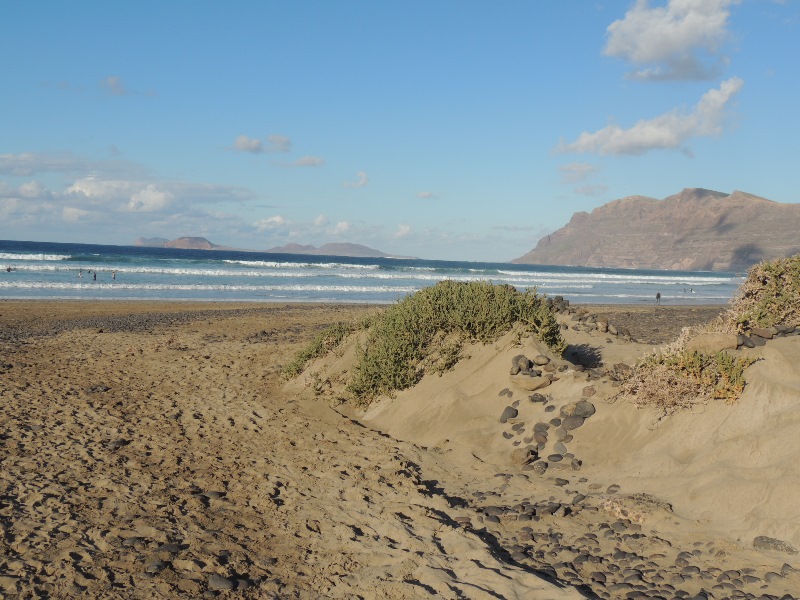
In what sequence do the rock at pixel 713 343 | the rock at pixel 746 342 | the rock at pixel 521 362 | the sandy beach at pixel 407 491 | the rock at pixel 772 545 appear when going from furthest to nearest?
the rock at pixel 521 362 < the rock at pixel 746 342 < the rock at pixel 713 343 < the rock at pixel 772 545 < the sandy beach at pixel 407 491

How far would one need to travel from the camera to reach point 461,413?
27.5 ft

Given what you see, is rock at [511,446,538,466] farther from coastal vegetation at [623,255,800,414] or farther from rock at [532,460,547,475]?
coastal vegetation at [623,255,800,414]

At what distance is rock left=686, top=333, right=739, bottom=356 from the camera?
23.8ft

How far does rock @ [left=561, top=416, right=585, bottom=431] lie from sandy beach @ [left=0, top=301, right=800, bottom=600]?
51mm

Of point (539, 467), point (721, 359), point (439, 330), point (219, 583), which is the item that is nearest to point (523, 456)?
point (539, 467)

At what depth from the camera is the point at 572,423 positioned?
7289 millimetres

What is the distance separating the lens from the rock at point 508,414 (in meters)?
7.91

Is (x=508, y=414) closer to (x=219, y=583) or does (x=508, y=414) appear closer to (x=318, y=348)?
(x=219, y=583)

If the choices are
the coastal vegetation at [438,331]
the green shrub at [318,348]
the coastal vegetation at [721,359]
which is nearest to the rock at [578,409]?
the coastal vegetation at [721,359]

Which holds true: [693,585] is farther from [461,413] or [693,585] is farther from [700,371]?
[461,413]

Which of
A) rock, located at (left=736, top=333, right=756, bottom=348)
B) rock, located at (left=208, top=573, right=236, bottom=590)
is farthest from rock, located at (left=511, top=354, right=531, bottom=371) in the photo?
rock, located at (left=208, top=573, right=236, bottom=590)

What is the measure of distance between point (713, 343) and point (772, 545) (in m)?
2.99

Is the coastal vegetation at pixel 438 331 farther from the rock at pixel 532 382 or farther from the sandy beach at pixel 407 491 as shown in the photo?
the rock at pixel 532 382

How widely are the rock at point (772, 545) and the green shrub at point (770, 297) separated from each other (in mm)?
3874
